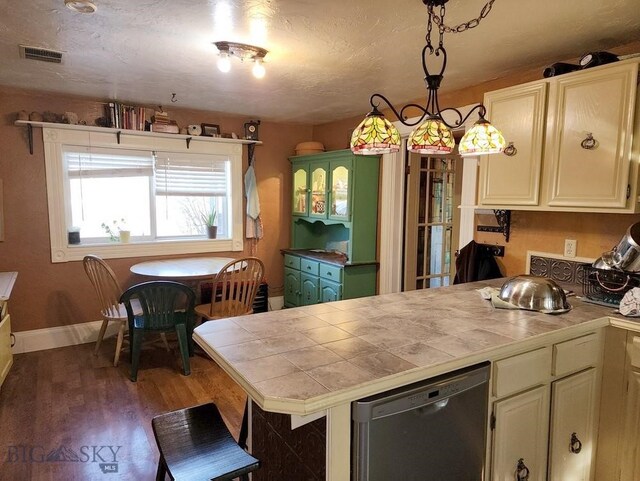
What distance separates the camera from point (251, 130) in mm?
4547

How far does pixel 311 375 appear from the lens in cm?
122

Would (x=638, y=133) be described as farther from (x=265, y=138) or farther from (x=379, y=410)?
(x=265, y=138)

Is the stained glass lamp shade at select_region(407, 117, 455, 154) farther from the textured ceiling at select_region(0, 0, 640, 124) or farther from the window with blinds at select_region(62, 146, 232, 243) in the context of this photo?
the window with blinds at select_region(62, 146, 232, 243)

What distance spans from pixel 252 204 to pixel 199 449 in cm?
344

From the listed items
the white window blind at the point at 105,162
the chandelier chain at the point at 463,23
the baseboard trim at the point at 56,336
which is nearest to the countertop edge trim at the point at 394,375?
the chandelier chain at the point at 463,23

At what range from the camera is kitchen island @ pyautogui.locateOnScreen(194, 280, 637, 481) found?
1168mm

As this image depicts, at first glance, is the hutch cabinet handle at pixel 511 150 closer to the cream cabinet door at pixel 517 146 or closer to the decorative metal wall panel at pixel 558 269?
the cream cabinet door at pixel 517 146

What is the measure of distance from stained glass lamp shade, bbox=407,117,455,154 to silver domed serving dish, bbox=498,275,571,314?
83 cm

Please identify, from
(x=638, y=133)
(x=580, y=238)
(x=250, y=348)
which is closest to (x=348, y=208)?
(x=580, y=238)

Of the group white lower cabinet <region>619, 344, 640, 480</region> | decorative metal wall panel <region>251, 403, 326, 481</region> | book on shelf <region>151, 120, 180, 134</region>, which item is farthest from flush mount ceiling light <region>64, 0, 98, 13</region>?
white lower cabinet <region>619, 344, 640, 480</region>

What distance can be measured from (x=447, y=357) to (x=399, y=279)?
2.60 meters

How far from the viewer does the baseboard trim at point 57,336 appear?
12.0ft

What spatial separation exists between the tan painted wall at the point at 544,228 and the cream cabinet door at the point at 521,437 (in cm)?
111

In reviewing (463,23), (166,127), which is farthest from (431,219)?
(166,127)
